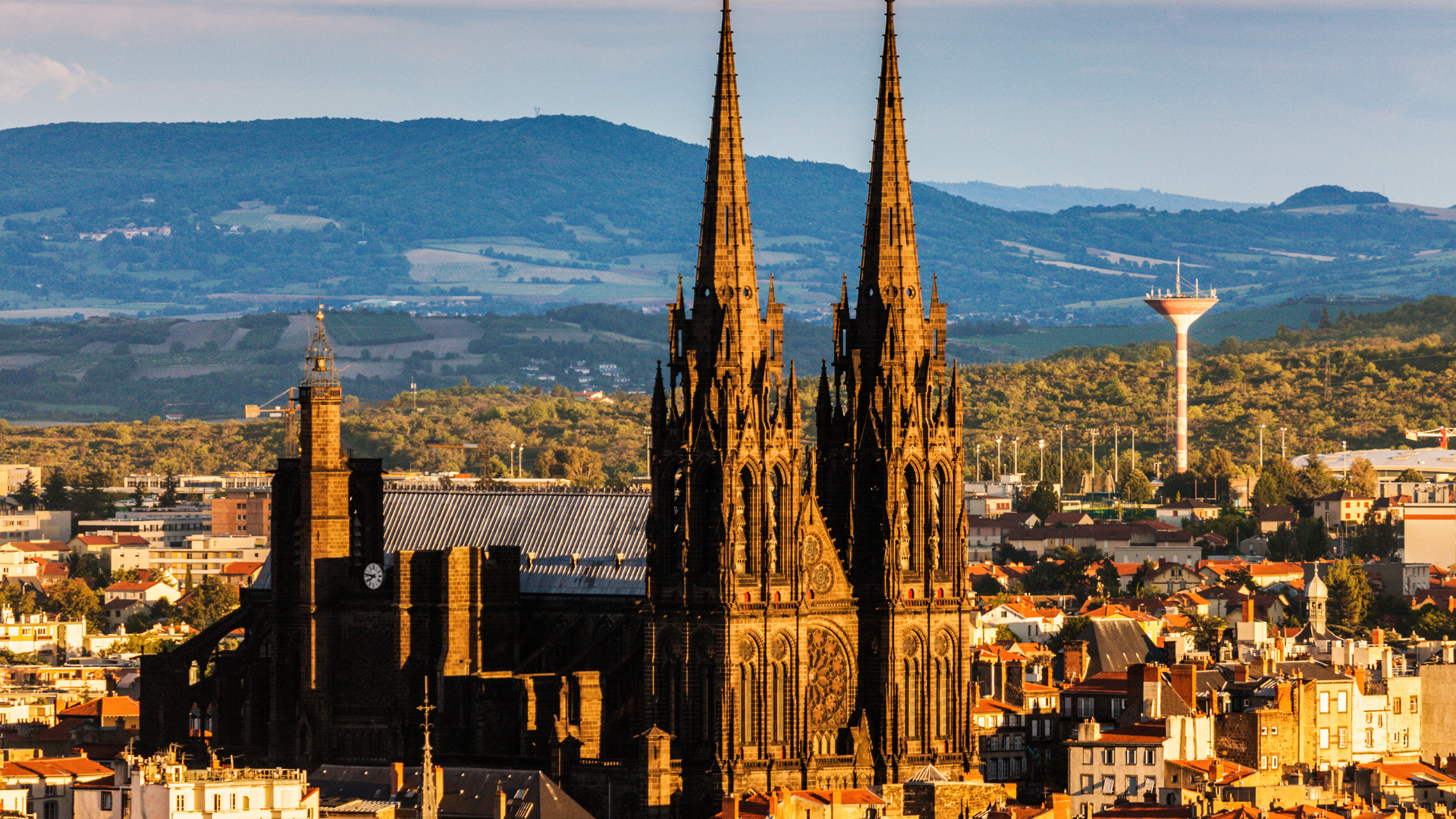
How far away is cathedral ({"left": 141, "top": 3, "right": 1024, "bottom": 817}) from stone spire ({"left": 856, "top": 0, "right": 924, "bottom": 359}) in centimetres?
10

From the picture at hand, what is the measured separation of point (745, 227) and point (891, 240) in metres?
6.04

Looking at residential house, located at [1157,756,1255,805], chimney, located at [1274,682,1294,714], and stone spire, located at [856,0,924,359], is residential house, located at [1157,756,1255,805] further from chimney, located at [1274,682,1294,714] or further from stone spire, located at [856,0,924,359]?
stone spire, located at [856,0,924,359]

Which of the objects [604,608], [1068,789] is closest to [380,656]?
[604,608]

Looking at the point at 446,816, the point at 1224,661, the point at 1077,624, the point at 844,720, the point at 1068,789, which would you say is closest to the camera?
the point at 446,816

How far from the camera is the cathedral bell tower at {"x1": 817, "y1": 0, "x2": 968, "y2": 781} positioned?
10912cm

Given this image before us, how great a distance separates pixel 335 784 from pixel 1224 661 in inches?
2768

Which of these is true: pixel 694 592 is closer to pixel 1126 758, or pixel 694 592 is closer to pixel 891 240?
pixel 891 240

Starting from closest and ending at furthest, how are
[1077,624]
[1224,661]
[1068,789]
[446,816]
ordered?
[446,816]
[1068,789]
[1224,661]
[1077,624]

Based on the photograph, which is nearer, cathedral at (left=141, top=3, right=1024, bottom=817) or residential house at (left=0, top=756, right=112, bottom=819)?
cathedral at (left=141, top=3, right=1024, bottom=817)

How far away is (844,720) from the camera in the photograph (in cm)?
10862

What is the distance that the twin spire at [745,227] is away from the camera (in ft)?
349

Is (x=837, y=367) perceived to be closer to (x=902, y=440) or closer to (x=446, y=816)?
(x=902, y=440)

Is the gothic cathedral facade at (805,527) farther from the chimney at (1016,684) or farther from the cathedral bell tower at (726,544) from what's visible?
the chimney at (1016,684)

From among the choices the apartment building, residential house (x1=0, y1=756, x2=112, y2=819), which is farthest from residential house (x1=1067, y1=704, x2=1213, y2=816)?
residential house (x1=0, y1=756, x2=112, y2=819)
